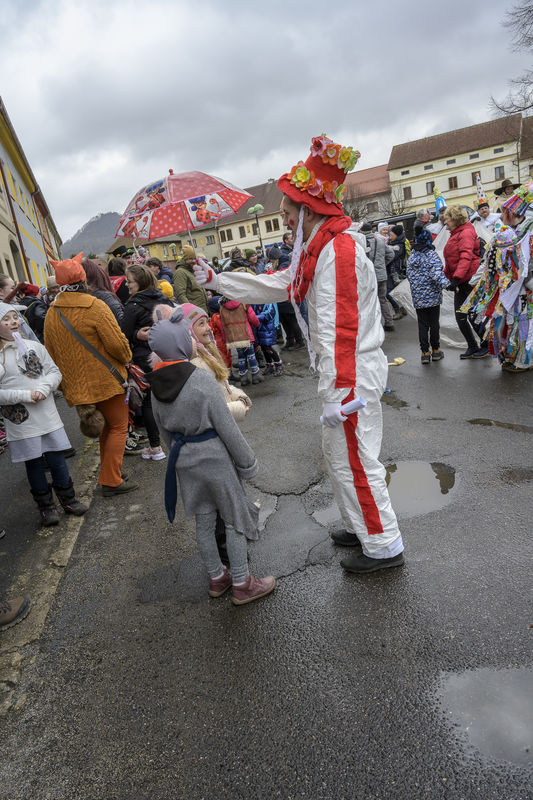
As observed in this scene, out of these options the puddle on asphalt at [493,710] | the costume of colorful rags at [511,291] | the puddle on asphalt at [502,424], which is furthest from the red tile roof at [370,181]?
the puddle on asphalt at [493,710]

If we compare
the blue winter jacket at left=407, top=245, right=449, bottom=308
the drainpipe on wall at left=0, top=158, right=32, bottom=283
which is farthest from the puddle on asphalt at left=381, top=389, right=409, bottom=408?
the drainpipe on wall at left=0, top=158, right=32, bottom=283

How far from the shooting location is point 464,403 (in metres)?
5.53

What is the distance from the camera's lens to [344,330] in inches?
100

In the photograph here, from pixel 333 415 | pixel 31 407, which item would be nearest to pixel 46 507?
pixel 31 407

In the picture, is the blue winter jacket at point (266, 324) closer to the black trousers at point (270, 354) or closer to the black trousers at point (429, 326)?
the black trousers at point (270, 354)

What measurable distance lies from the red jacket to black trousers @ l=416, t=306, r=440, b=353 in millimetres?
595

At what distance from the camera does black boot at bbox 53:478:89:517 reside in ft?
13.9

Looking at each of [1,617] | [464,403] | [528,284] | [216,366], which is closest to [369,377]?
[216,366]

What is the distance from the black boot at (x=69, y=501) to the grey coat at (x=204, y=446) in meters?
1.90

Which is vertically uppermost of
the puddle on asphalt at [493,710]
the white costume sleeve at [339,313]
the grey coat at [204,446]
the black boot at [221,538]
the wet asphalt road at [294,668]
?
the white costume sleeve at [339,313]

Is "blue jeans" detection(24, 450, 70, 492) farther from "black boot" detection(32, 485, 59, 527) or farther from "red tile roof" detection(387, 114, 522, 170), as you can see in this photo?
"red tile roof" detection(387, 114, 522, 170)

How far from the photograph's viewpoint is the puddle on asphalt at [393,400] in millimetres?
5798

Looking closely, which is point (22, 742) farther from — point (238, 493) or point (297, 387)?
point (297, 387)

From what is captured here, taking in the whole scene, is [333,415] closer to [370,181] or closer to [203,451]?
[203,451]
